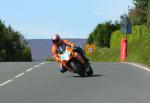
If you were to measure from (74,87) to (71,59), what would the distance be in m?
4.11

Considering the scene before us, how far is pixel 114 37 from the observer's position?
66.9m

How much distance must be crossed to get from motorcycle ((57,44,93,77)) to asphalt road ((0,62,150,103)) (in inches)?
11.9

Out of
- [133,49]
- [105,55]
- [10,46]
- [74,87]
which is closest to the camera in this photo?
[74,87]

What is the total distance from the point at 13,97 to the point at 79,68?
7.06m

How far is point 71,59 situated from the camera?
23.7 m

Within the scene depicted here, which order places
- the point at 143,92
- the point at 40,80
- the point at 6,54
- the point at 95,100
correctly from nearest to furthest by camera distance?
1. the point at 95,100
2. the point at 143,92
3. the point at 40,80
4. the point at 6,54

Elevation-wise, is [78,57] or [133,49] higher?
[78,57]

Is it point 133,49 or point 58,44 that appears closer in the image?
point 58,44

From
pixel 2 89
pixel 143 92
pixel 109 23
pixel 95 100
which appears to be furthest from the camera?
pixel 109 23

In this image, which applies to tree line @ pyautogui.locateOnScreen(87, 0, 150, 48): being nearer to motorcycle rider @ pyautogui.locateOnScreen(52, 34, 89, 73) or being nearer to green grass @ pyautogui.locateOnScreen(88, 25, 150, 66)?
green grass @ pyautogui.locateOnScreen(88, 25, 150, 66)

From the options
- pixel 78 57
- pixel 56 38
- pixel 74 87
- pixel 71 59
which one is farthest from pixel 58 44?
pixel 74 87

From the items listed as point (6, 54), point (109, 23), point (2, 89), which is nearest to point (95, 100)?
point (2, 89)

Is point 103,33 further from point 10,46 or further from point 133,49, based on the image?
point 133,49

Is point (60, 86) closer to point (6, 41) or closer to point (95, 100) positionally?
point (95, 100)
